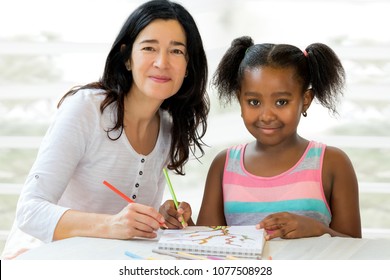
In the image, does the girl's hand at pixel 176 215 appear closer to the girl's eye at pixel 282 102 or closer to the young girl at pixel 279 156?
the young girl at pixel 279 156

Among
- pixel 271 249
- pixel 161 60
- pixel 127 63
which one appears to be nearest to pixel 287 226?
pixel 271 249

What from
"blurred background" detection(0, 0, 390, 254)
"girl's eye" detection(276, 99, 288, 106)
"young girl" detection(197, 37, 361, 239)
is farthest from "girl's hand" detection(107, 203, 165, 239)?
"blurred background" detection(0, 0, 390, 254)

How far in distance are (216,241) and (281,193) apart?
0.42 meters

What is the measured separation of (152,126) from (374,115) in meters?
1.04

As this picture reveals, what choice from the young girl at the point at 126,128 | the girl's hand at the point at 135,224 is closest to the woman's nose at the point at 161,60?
the young girl at the point at 126,128

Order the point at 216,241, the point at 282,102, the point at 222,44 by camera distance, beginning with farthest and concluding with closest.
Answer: the point at 222,44, the point at 282,102, the point at 216,241

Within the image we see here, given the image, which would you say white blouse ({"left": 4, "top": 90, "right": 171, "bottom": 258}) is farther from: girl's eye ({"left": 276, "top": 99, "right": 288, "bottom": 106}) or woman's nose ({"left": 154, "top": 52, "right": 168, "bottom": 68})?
girl's eye ({"left": 276, "top": 99, "right": 288, "bottom": 106})

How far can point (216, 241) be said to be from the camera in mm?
1123

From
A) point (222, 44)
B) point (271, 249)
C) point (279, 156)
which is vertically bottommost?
point (271, 249)

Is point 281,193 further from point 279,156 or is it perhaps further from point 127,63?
point 127,63

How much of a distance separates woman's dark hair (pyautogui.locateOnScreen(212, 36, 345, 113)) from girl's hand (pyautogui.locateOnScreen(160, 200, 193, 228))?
36 centimetres

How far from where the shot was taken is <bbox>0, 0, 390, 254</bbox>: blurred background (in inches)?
90.4

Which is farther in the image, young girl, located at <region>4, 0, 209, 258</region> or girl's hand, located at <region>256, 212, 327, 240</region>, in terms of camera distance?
young girl, located at <region>4, 0, 209, 258</region>

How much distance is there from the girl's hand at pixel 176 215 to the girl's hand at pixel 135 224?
0.36ft
